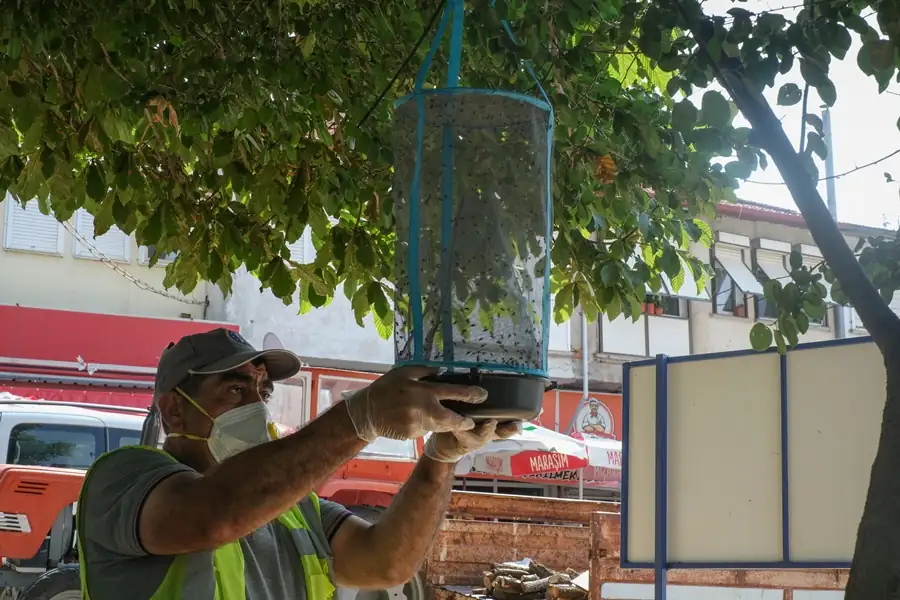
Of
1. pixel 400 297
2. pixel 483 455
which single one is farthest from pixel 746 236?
pixel 400 297

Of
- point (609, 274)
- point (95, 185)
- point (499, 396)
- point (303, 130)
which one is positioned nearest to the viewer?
point (499, 396)

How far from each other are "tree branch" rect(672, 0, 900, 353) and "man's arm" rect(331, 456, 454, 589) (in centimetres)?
112

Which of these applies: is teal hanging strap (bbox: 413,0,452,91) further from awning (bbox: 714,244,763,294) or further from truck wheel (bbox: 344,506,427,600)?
awning (bbox: 714,244,763,294)

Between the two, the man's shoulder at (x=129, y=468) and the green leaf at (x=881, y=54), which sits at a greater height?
the green leaf at (x=881, y=54)

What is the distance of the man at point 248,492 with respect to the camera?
94.7 inches

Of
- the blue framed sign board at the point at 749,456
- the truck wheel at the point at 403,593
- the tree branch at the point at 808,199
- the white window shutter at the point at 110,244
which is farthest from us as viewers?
the white window shutter at the point at 110,244

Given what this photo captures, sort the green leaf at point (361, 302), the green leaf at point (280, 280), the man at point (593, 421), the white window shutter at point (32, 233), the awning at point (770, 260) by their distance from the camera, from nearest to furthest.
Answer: the green leaf at point (361, 302)
the green leaf at point (280, 280)
the white window shutter at point (32, 233)
the man at point (593, 421)
the awning at point (770, 260)

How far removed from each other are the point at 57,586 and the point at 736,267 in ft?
58.9

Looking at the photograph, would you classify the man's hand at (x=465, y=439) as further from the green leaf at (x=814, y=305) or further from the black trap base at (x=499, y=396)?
the green leaf at (x=814, y=305)

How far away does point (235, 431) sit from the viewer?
307cm

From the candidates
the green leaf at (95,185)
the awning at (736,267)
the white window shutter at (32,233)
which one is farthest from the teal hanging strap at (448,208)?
the awning at (736,267)

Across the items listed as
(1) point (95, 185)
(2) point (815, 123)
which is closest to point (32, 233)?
(1) point (95, 185)

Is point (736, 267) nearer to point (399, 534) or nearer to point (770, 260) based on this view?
point (770, 260)

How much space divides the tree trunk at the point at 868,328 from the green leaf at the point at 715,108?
0.53 feet
